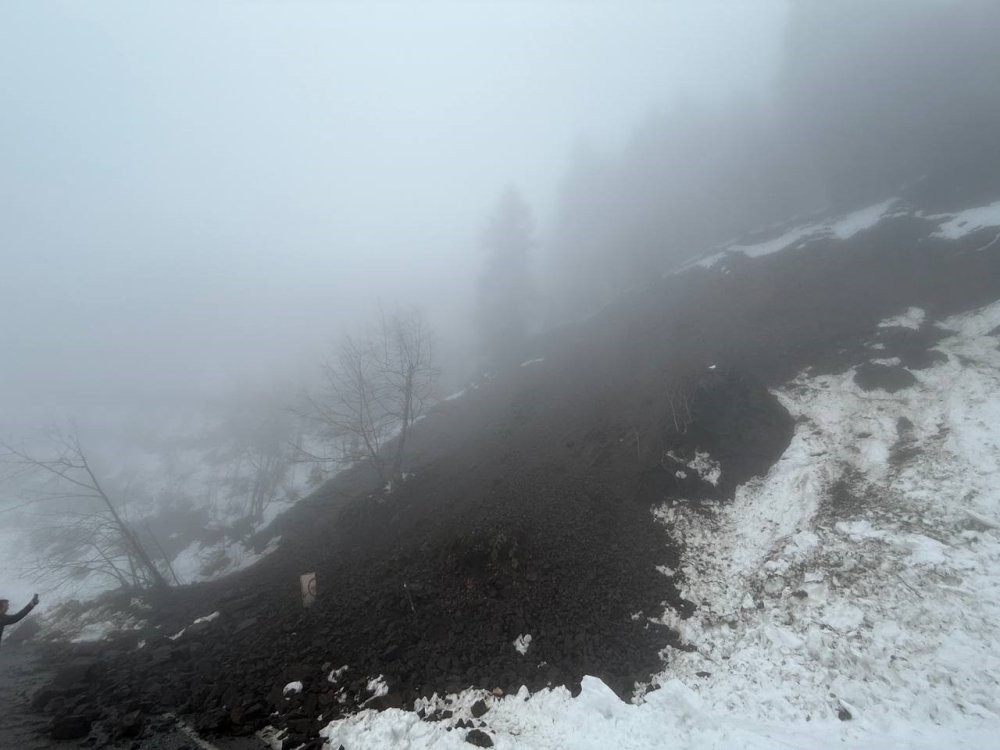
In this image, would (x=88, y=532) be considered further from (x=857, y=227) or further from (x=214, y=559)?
(x=857, y=227)

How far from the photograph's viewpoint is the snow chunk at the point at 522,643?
8.90 metres

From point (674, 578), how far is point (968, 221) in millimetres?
29824

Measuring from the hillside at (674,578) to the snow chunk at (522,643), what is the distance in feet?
0.16

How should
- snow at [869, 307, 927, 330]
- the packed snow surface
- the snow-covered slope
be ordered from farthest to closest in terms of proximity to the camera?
the snow-covered slope < snow at [869, 307, 927, 330] < the packed snow surface

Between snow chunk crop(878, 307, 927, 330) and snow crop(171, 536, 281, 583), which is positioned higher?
snow crop(171, 536, 281, 583)

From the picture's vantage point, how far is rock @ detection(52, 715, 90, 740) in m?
8.74

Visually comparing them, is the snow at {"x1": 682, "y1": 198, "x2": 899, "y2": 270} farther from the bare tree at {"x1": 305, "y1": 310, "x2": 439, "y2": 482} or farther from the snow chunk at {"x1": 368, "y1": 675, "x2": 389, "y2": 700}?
the snow chunk at {"x1": 368, "y1": 675, "x2": 389, "y2": 700}

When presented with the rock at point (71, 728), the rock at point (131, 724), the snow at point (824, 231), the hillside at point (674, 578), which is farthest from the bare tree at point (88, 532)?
the snow at point (824, 231)

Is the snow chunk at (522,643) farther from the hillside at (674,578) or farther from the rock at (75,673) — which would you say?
the rock at (75,673)

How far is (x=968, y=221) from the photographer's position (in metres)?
22.8

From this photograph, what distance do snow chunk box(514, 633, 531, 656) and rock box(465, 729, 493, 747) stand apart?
6.10ft

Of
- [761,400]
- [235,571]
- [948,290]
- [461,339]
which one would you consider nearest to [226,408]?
[461,339]

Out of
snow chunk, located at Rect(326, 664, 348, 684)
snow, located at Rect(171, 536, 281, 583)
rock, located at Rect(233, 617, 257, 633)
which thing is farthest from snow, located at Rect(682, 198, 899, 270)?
snow, located at Rect(171, 536, 281, 583)

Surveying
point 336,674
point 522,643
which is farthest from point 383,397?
point 522,643
